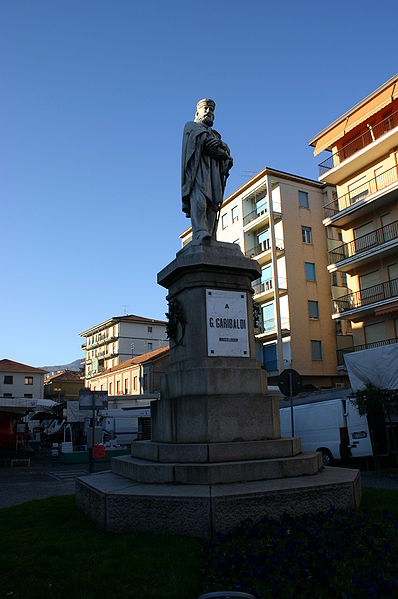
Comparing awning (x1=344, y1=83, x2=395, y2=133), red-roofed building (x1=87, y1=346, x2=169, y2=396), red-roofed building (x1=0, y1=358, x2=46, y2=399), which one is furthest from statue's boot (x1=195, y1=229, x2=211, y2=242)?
red-roofed building (x1=0, y1=358, x2=46, y2=399)

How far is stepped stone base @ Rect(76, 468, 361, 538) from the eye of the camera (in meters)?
5.02

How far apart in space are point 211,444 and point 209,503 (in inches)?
46.0

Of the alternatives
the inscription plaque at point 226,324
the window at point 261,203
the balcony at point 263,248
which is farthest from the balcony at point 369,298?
the inscription plaque at point 226,324

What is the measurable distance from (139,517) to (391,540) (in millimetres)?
2403

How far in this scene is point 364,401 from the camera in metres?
16.4

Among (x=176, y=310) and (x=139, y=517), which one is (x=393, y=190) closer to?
(x=176, y=310)

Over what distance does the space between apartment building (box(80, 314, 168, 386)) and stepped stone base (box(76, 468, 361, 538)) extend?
7111 centimetres

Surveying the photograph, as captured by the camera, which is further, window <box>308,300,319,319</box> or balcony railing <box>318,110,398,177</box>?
window <box>308,300,319,319</box>

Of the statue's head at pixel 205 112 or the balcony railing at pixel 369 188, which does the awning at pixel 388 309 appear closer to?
the balcony railing at pixel 369 188

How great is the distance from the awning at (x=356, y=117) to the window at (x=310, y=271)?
7.91 m

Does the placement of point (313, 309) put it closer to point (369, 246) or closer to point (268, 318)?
point (268, 318)

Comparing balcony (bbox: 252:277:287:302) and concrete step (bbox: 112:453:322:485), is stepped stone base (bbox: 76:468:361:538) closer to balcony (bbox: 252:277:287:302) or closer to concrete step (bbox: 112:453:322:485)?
concrete step (bbox: 112:453:322:485)

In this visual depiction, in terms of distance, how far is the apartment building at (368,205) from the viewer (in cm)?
2745

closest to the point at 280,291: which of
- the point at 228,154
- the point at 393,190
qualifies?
the point at 393,190
